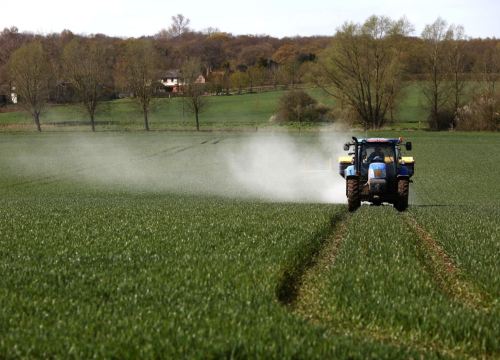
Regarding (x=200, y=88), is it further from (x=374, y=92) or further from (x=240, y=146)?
(x=240, y=146)

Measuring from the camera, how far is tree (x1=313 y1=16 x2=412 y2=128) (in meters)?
98.9

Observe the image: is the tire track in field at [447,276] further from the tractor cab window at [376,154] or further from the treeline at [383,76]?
the treeline at [383,76]

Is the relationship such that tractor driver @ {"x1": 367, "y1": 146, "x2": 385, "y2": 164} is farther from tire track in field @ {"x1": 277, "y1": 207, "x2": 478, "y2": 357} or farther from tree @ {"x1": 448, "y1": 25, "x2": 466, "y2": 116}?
tree @ {"x1": 448, "y1": 25, "x2": 466, "y2": 116}

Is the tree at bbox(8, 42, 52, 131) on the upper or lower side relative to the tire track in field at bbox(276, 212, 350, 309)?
upper

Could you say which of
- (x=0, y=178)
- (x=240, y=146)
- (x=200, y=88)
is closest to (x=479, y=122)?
(x=240, y=146)

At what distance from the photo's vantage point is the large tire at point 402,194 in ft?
73.8

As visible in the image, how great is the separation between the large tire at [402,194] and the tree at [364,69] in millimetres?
77412

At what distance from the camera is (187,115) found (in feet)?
441

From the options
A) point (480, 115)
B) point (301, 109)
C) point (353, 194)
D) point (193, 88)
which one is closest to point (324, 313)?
point (353, 194)

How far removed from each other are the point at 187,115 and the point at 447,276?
127m

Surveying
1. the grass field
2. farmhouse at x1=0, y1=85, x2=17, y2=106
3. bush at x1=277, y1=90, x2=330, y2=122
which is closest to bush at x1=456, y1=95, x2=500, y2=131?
the grass field

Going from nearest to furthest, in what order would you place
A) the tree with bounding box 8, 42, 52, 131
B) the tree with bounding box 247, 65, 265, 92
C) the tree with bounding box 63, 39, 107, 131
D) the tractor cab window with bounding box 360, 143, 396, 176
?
the tractor cab window with bounding box 360, 143, 396, 176
the tree with bounding box 8, 42, 52, 131
the tree with bounding box 63, 39, 107, 131
the tree with bounding box 247, 65, 265, 92

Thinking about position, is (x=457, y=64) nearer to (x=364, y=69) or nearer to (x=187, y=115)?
(x=364, y=69)

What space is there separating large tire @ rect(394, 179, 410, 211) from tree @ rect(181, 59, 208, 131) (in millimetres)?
90143
